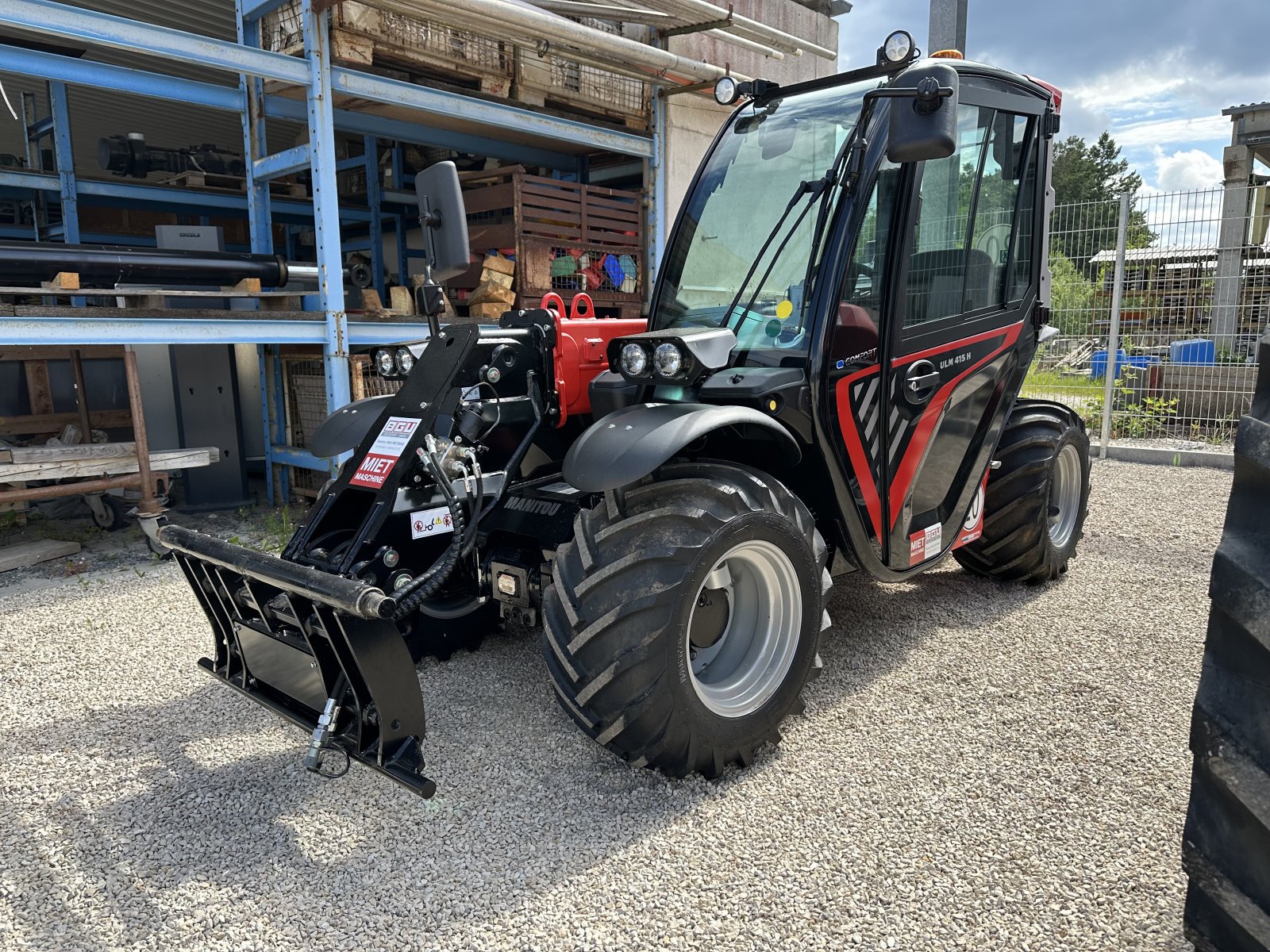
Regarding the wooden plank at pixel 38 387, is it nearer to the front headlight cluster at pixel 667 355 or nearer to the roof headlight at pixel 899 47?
the front headlight cluster at pixel 667 355

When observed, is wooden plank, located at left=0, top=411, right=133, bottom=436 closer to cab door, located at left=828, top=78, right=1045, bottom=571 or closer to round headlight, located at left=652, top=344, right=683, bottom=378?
round headlight, located at left=652, top=344, right=683, bottom=378

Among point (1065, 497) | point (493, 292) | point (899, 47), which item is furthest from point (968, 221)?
point (493, 292)

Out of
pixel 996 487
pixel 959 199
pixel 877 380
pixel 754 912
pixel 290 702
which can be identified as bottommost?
pixel 754 912

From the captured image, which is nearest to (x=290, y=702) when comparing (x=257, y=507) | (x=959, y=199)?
(x=959, y=199)

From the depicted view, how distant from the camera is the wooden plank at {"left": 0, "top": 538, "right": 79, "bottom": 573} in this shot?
522 cm

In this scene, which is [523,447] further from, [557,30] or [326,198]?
[557,30]

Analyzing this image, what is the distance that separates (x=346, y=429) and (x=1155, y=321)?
335 inches

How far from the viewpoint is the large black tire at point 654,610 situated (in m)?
2.48

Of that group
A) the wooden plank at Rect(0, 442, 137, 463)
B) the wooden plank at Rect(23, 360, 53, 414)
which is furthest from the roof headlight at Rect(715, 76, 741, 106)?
the wooden plank at Rect(23, 360, 53, 414)

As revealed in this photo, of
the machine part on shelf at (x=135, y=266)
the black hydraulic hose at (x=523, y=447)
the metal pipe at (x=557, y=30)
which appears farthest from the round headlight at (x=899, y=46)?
the machine part on shelf at (x=135, y=266)

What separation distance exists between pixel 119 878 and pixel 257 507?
15.9 ft

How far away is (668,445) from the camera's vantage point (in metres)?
2.53

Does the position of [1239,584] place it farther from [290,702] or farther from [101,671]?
[101,671]

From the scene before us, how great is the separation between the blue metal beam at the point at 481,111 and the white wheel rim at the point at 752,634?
15.4 ft
